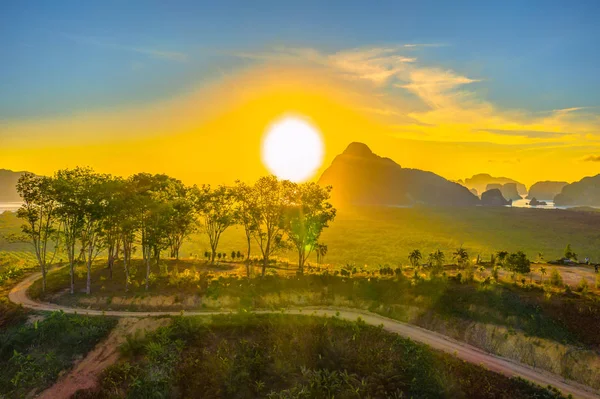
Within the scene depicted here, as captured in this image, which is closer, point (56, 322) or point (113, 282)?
point (56, 322)

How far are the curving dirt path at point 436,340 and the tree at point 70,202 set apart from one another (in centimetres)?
689

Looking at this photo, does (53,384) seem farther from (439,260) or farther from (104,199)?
(439,260)

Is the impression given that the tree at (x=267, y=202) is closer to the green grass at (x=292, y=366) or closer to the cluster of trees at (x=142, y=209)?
the cluster of trees at (x=142, y=209)

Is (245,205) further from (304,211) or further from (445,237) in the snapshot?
(445,237)

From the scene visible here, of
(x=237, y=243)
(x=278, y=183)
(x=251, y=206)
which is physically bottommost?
(x=237, y=243)

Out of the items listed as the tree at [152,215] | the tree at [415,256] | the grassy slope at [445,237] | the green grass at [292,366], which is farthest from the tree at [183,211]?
the tree at [415,256]

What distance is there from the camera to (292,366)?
2712 cm

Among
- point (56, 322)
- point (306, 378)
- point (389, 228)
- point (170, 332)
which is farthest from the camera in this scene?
point (389, 228)

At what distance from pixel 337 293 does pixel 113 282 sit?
103 feet

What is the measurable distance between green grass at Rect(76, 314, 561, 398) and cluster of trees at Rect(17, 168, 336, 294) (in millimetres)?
15662

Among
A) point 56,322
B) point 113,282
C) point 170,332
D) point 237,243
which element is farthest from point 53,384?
point 237,243

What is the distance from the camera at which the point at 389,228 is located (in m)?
158

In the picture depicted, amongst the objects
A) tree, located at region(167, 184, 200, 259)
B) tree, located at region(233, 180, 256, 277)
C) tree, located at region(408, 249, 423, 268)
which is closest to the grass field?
tree, located at region(408, 249, 423, 268)

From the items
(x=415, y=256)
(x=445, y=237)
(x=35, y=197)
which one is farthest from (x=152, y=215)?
(x=445, y=237)
